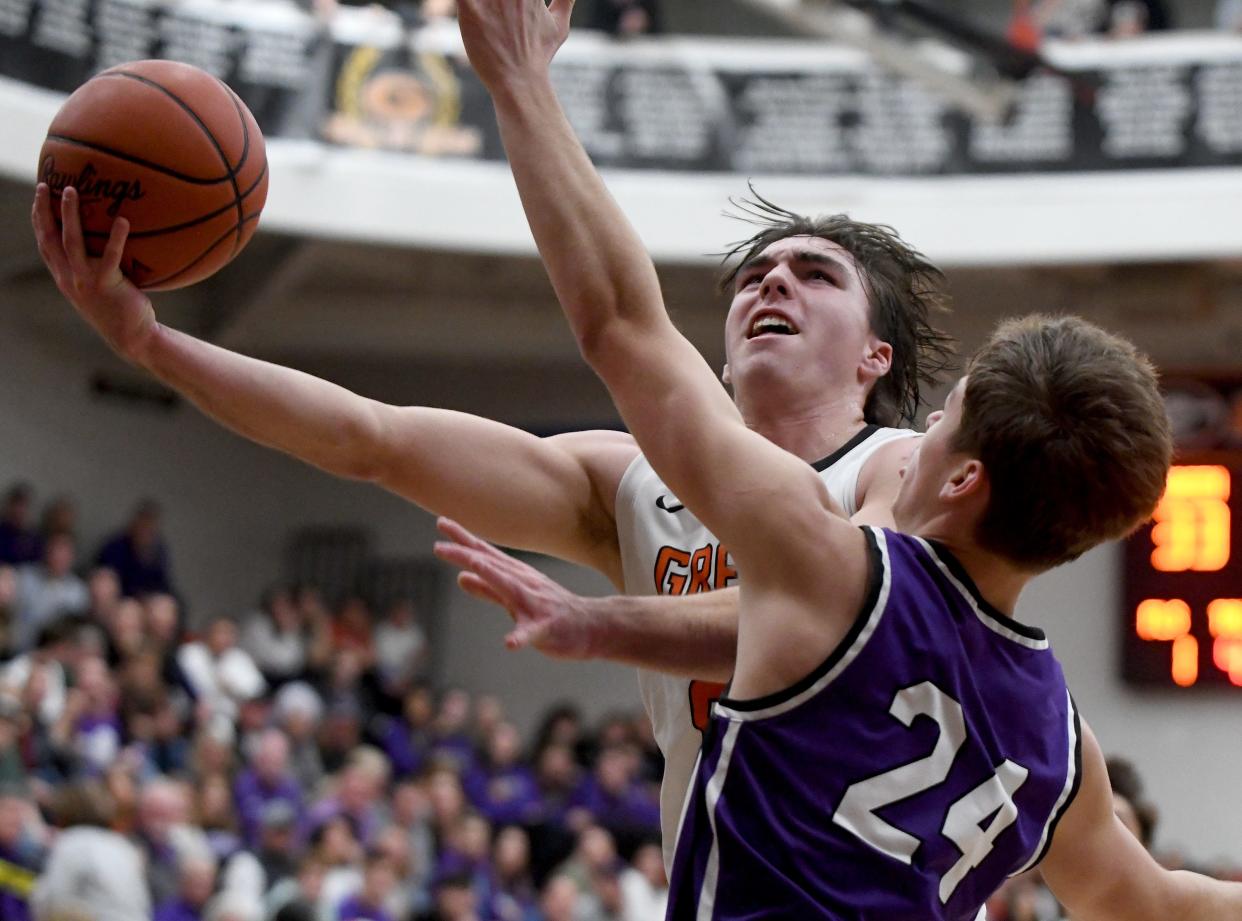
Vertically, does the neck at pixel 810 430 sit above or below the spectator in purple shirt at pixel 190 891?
above

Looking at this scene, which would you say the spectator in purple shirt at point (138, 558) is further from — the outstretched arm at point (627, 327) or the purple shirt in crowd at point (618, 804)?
the outstretched arm at point (627, 327)

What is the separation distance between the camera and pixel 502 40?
227 centimetres

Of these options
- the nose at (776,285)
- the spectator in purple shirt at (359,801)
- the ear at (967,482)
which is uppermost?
the nose at (776,285)

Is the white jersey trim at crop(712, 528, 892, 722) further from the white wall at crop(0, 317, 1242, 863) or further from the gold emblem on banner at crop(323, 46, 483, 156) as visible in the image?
the white wall at crop(0, 317, 1242, 863)

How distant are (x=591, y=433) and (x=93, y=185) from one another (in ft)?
3.22

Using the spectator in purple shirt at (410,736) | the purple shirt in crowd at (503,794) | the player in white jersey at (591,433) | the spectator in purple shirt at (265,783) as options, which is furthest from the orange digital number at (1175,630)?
the player in white jersey at (591,433)

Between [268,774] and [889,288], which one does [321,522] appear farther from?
[889,288]

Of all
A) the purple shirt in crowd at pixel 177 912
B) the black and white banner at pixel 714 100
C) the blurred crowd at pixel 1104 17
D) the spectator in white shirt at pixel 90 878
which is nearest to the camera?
the spectator in white shirt at pixel 90 878

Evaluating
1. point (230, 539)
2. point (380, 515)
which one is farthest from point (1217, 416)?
point (230, 539)

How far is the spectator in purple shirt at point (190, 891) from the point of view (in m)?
6.86

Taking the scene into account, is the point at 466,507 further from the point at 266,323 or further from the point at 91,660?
the point at 266,323

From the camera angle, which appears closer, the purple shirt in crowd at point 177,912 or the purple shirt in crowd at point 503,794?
the purple shirt in crowd at point 177,912

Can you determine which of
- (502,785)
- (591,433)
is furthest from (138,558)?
(591,433)

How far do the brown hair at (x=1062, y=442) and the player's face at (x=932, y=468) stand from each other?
3cm
